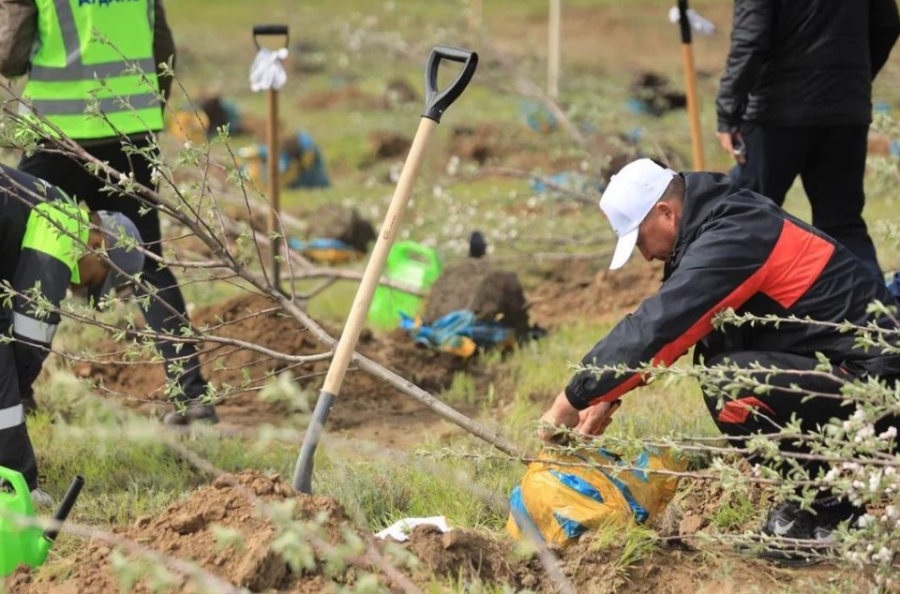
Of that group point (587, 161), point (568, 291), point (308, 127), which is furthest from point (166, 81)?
point (308, 127)

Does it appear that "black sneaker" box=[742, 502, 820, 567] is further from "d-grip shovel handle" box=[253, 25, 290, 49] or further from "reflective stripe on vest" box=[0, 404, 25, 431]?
"d-grip shovel handle" box=[253, 25, 290, 49]

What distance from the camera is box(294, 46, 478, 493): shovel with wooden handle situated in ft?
10.9

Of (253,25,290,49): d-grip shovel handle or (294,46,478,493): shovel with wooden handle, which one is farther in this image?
(253,25,290,49): d-grip shovel handle

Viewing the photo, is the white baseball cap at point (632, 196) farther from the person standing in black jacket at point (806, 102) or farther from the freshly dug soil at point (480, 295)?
the freshly dug soil at point (480, 295)

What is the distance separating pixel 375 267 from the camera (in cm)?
338

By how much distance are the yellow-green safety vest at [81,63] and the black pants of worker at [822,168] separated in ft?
8.46

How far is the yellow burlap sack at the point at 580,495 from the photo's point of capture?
11.2 ft

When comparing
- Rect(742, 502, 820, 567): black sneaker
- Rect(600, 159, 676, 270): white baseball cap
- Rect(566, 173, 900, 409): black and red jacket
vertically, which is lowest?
Rect(742, 502, 820, 567): black sneaker

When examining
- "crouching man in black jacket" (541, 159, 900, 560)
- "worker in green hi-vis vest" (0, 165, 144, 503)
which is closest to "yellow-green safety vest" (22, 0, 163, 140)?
"worker in green hi-vis vest" (0, 165, 144, 503)

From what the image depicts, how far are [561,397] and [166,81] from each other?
107 inches

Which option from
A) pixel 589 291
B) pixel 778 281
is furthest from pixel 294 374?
pixel 778 281

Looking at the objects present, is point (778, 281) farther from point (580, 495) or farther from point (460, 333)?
point (460, 333)

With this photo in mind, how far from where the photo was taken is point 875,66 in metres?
5.56

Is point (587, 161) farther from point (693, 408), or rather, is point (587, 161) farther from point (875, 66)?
point (693, 408)
